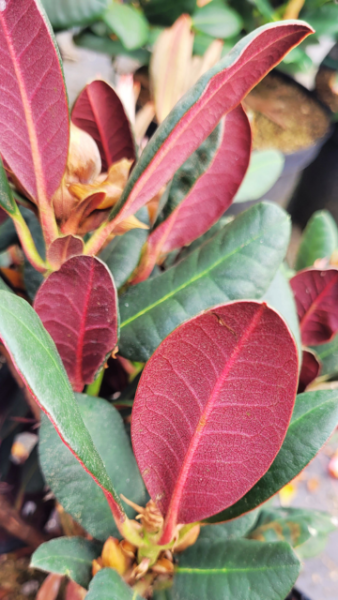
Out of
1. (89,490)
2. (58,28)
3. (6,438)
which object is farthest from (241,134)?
(58,28)

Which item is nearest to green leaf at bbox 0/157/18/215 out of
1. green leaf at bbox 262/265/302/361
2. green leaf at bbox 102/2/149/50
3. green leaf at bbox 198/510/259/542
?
green leaf at bbox 262/265/302/361

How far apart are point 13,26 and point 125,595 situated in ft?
1.19

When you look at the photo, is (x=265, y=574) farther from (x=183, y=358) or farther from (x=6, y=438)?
(x=6, y=438)

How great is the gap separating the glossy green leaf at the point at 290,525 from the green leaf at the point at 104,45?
1424mm

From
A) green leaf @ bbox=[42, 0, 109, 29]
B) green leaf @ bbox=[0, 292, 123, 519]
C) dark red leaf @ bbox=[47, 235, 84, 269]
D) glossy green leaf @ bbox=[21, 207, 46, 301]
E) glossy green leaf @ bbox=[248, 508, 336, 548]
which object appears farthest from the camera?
green leaf @ bbox=[42, 0, 109, 29]

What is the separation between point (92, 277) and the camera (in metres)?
0.28

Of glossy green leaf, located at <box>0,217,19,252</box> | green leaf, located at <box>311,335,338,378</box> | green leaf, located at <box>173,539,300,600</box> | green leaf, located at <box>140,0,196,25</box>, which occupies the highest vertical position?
green leaf, located at <box>140,0,196,25</box>

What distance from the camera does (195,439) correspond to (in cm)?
28

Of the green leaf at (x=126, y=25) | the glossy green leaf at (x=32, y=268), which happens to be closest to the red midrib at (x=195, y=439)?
the glossy green leaf at (x=32, y=268)

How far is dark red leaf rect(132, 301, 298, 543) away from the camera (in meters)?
0.23

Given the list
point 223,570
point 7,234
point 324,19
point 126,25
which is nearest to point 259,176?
point 7,234

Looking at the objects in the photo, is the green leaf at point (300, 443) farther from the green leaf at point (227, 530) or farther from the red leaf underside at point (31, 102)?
the red leaf underside at point (31, 102)

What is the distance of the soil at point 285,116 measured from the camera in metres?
1.67

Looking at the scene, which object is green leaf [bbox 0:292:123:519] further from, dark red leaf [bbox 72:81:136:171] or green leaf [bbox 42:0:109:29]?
green leaf [bbox 42:0:109:29]
